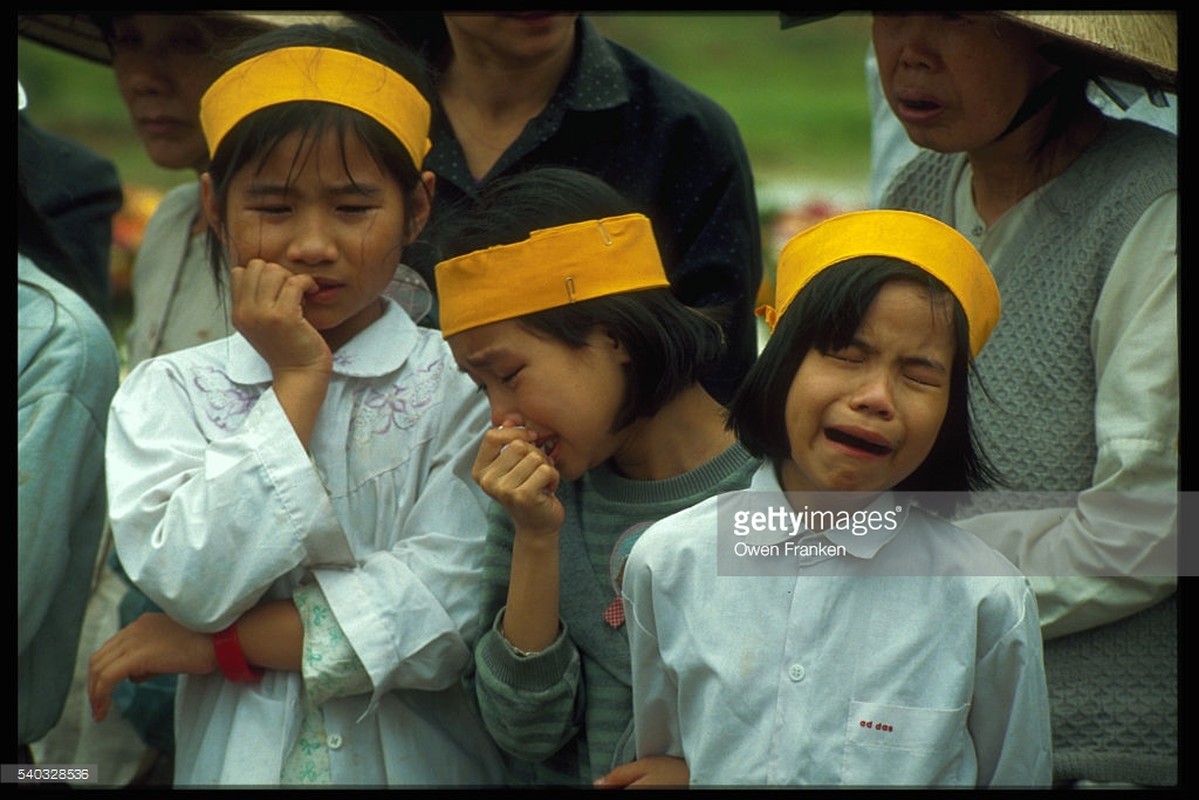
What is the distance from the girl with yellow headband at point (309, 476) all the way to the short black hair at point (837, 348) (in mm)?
525

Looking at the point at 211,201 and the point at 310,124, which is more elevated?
the point at 310,124

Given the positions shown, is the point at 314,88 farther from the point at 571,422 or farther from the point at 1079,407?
the point at 1079,407

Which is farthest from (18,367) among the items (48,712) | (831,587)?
(831,587)

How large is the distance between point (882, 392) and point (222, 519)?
924mm

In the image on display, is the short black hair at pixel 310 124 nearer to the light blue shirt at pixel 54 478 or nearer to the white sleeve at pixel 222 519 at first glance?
the white sleeve at pixel 222 519

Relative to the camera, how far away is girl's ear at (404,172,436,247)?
2.42 metres

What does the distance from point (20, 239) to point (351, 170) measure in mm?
964

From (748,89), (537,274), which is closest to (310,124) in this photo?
(537,274)

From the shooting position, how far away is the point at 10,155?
2.96 m

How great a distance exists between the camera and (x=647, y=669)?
2020mm

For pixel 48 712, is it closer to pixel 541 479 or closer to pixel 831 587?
pixel 541 479

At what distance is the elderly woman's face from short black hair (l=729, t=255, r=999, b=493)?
0.63 m

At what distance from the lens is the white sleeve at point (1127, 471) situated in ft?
7.45

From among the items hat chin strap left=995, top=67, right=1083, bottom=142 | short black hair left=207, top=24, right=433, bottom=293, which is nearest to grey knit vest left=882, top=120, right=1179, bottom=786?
hat chin strap left=995, top=67, right=1083, bottom=142
